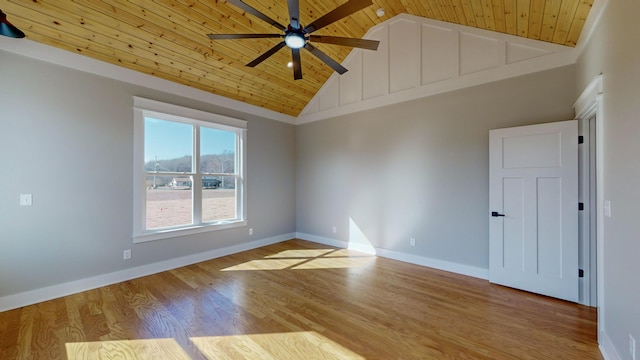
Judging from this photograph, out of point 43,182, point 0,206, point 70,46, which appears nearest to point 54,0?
point 70,46

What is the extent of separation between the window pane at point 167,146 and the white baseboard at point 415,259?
3148 mm

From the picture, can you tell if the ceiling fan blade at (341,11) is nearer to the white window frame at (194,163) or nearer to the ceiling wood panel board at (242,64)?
the ceiling wood panel board at (242,64)

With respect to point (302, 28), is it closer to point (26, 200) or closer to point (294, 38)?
point (294, 38)

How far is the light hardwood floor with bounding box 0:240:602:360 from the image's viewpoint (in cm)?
211

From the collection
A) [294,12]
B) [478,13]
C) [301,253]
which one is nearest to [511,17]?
[478,13]

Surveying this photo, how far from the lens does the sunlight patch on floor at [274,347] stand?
6.71ft

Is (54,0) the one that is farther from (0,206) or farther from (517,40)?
(517,40)

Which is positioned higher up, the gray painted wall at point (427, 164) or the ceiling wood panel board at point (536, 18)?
the ceiling wood panel board at point (536, 18)

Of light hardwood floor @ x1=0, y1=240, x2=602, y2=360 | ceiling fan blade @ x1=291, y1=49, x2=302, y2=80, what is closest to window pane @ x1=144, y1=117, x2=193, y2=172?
light hardwood floor @ x1=0, y1=240, x2=602, y2=360

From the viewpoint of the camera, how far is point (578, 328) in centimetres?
240

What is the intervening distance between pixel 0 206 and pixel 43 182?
405 mm

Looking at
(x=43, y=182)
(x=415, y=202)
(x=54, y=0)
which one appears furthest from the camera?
(x=415, y=202)

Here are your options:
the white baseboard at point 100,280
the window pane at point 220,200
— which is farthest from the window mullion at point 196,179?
the white baseboard at point 100,280

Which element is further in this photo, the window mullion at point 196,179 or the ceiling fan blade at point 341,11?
the window mullion at point 196,179
